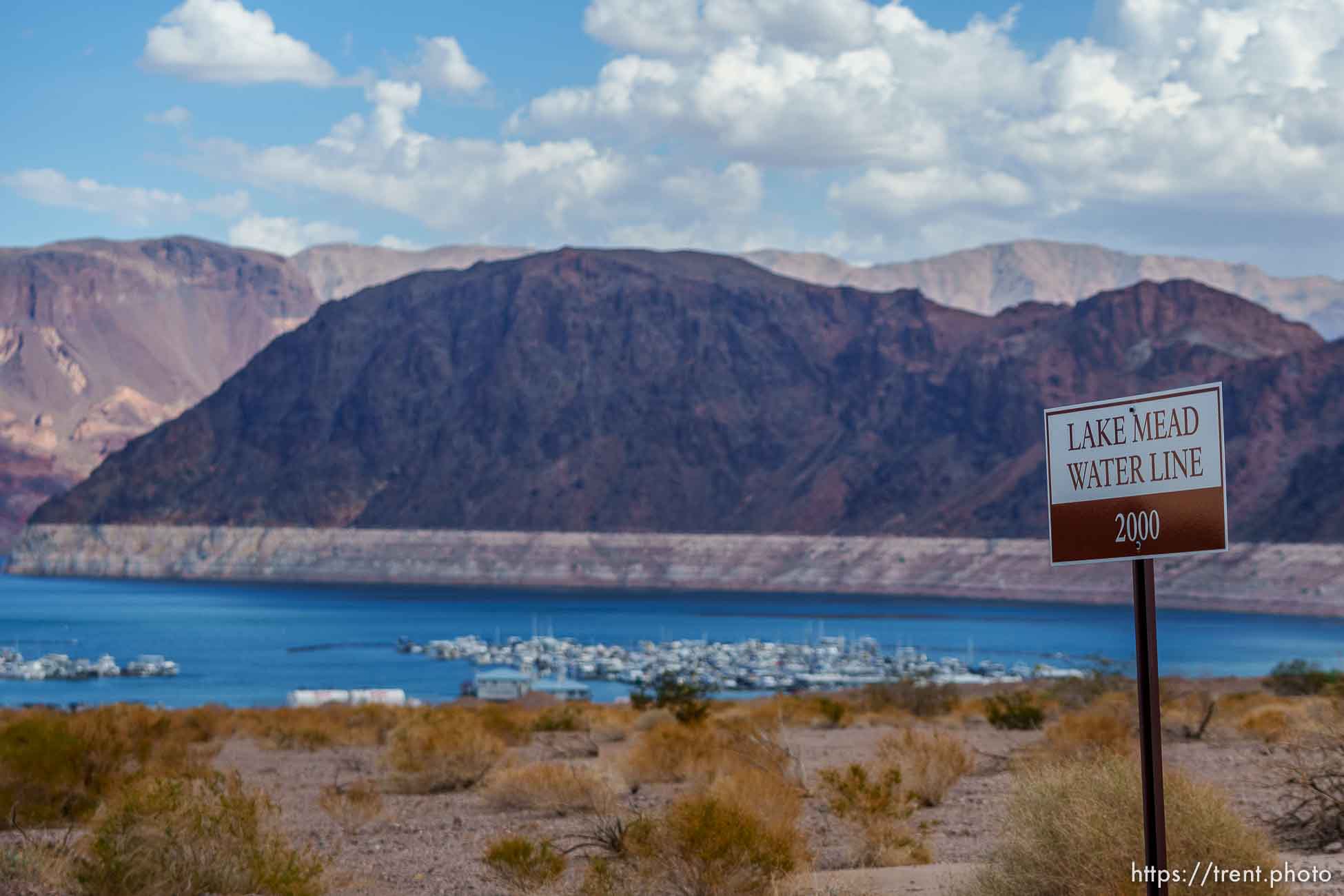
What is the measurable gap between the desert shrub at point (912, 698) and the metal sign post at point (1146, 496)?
832 inches

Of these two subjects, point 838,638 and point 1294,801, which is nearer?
point 1294,801

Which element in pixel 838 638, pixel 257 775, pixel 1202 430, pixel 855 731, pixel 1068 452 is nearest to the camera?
pixel 1202 430

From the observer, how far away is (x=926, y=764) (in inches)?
573

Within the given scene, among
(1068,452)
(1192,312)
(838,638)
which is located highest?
(1192,312)

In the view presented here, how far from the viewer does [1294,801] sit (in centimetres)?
1226

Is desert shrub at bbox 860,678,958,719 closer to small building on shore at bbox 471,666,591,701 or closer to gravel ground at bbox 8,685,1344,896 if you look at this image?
gravel ground at bbox 8,685,1344,896

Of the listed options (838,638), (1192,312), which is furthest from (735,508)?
(838,638)

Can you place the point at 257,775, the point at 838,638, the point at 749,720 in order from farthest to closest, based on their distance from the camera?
the point at 838,638 → the point at 749,720 → the point at 257,775

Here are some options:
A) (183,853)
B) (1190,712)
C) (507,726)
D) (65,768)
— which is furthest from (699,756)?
(1190,712)

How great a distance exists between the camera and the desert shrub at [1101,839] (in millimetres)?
7816

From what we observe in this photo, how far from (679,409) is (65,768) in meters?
163

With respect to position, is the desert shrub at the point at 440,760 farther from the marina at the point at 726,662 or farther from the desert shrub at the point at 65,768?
the marina at the point at 726,662

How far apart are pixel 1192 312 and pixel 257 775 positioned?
518ft

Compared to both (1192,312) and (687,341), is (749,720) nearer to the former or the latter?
(1192,312)
